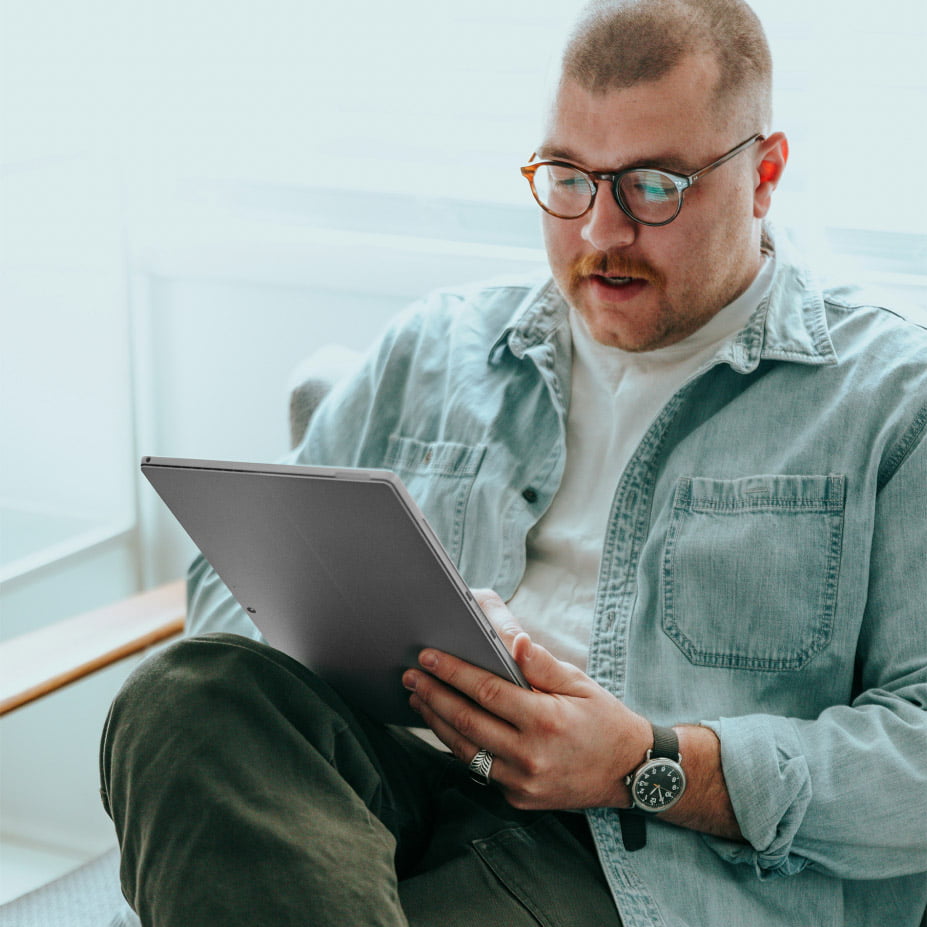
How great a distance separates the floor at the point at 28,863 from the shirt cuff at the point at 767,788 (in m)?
0.98

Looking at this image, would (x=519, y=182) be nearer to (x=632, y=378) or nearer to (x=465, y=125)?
(x=465, y=125)

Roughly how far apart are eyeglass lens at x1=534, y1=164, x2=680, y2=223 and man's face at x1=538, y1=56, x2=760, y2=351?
0.5 inches

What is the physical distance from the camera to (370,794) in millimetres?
966

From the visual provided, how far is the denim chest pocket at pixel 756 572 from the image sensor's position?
106 centimetres

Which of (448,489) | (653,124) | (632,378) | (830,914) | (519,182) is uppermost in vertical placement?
(653,124)

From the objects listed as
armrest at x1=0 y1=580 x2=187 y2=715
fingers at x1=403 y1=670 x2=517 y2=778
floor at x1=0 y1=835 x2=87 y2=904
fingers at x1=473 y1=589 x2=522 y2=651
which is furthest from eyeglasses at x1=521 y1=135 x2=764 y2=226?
floor at x1=0 y1=835 x2=87 y2=904

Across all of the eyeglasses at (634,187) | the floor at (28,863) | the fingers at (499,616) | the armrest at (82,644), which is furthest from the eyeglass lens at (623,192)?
the floor at (28,863)

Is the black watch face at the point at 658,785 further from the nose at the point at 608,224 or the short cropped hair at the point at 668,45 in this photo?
the short cropped hair at the point at 668,45

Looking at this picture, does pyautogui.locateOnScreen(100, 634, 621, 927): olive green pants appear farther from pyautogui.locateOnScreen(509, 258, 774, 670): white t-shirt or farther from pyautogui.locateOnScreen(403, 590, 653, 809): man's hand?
pyautogui.locateOnScreen(509, 258, 774, 670): white t-shirt

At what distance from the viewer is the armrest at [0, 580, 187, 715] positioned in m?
1.36

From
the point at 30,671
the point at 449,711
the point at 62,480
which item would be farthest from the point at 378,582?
→ the point at 62,480

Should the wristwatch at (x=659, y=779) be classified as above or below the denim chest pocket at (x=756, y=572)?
below

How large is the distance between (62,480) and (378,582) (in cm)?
125

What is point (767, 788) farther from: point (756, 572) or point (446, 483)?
point (446, 483)
